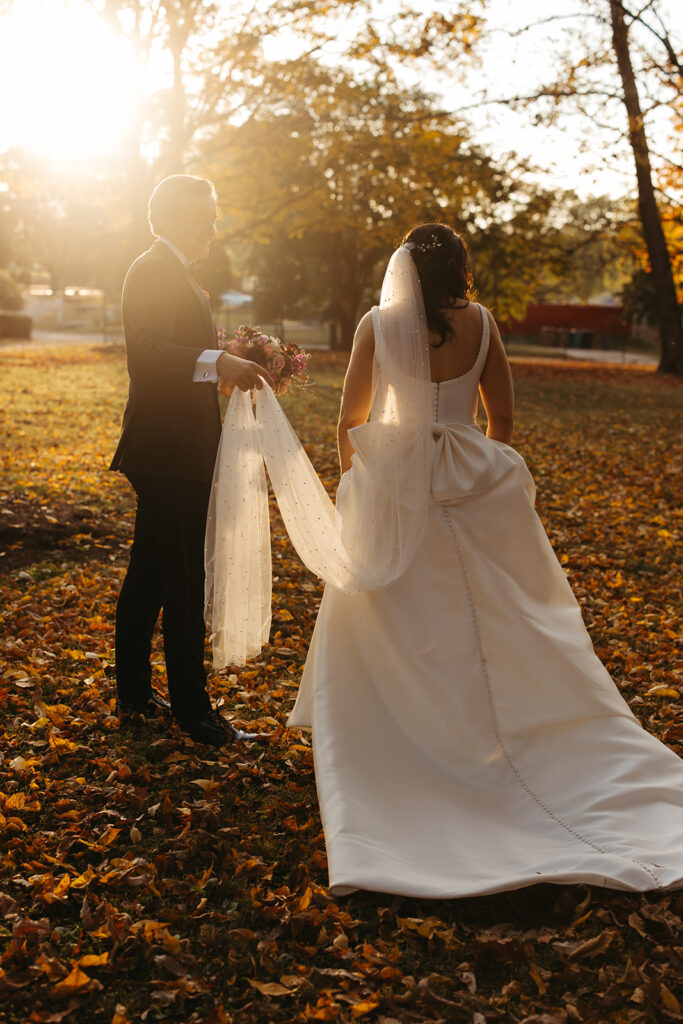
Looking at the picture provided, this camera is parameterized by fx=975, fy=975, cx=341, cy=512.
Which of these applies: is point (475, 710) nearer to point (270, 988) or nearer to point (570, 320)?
point (270, 988)

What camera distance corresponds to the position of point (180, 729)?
Answer: 4668 mm

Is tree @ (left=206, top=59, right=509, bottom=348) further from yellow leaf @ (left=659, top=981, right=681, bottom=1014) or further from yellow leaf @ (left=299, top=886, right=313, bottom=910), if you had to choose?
yellow leaf @ (left=659, top=981, right=681, bottom=1014)

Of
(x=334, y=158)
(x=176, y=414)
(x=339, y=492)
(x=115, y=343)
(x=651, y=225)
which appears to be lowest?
(x=339, y=492)

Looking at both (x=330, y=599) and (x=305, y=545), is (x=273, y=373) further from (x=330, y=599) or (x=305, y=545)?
(x=330, y=599)

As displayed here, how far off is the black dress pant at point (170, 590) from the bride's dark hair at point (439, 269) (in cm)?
124

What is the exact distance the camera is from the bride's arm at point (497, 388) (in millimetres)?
4121

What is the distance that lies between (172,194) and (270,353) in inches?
30.6

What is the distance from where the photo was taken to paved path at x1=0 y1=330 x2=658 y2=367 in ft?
112

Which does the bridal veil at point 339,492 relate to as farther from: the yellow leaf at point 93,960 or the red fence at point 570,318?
the red fence at point 570,318

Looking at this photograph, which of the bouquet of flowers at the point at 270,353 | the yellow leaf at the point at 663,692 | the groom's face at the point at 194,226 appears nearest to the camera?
the groom's face at the point at 194,226

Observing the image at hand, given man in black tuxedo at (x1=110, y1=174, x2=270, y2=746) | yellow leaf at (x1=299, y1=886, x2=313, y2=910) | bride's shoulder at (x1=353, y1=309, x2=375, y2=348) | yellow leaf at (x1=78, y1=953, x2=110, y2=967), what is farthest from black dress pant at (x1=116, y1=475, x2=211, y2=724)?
yellow leaf at (x1=78, y1=953, x2=110, y2=967)

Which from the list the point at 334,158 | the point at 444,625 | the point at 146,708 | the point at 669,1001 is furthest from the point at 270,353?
the point at 334,158

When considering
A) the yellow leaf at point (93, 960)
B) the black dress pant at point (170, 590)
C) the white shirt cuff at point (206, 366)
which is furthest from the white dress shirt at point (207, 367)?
the yellow leaf at point (93, 960)

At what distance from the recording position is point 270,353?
4277 mm
